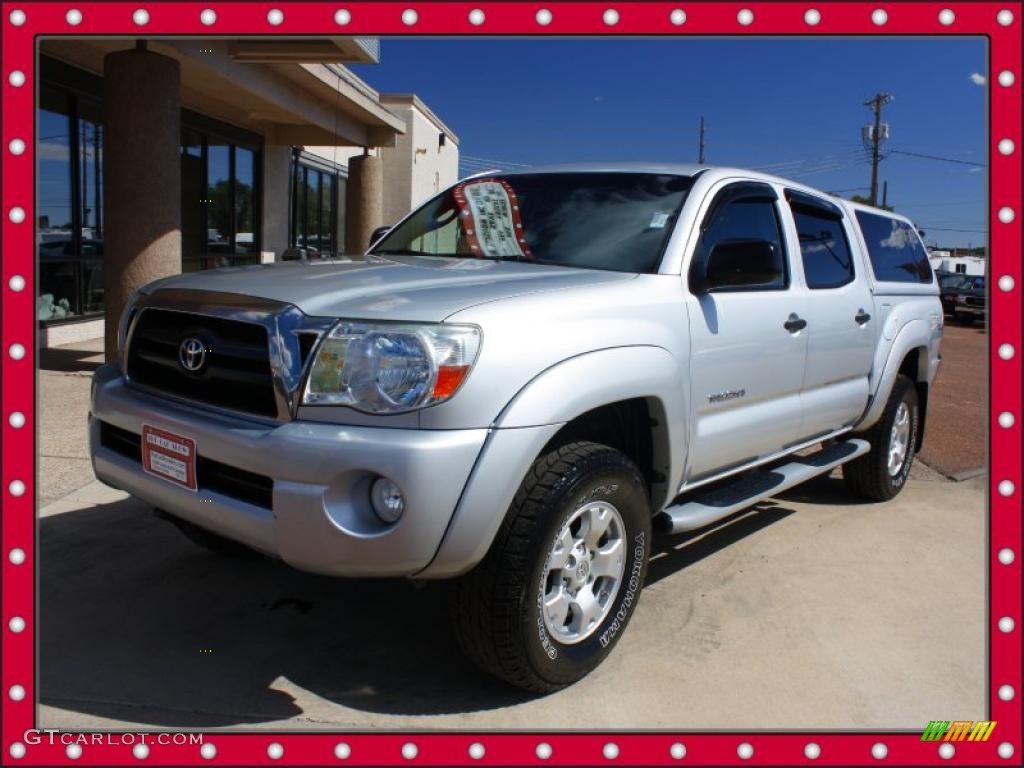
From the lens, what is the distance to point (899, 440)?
577cm

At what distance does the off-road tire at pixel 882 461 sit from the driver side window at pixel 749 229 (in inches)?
69.0

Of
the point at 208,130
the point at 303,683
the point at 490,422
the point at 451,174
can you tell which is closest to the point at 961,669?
the point at 490,422

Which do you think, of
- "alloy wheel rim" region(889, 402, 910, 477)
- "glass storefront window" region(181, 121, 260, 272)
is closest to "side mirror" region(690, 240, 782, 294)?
"alloy wheel rim" region(889, 402, 910, 477)

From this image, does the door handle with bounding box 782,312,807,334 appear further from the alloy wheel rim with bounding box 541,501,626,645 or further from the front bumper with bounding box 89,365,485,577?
the front bumper with bounding box 89,365,485,577

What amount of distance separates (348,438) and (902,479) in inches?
179

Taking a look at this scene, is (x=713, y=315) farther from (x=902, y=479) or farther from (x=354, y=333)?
(x=902, y=479)

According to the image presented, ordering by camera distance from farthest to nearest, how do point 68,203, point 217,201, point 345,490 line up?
1. point 217,201
2. point 68,203
3. point 345,490

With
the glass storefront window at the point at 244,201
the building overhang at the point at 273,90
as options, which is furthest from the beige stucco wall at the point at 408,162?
the glass storefront window at the point at 244,201

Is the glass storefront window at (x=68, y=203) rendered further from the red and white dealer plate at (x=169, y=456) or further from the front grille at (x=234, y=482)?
the front grille at (x=234, y=482)

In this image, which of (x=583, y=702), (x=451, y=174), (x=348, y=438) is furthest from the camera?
(x=451, y=174)

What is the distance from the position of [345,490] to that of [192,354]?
2.56 ft

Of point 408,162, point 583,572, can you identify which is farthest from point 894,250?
point 408,162

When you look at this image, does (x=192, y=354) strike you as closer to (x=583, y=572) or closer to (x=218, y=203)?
(x=583, y=572)

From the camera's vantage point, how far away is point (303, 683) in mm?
3078
